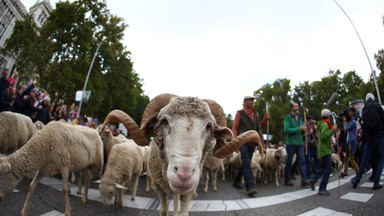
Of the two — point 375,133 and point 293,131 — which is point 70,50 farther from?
point 375,133

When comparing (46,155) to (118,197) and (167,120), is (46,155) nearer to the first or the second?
(118,197)

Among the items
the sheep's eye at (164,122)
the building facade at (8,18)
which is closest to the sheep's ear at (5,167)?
the sheep's eye at (164,122)

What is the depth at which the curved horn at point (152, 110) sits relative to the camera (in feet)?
11.5

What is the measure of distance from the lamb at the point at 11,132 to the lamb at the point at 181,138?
13.0 feet

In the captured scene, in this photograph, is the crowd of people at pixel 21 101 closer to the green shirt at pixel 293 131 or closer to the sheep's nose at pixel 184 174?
the sheep's nose at pixel 184 174

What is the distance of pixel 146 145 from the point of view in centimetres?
358

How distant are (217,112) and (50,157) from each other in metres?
3.23

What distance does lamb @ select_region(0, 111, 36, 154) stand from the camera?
585 centimetres

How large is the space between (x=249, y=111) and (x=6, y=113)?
255 inches

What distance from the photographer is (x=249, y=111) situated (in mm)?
6879

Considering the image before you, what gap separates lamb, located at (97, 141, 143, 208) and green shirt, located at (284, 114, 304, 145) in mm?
4685

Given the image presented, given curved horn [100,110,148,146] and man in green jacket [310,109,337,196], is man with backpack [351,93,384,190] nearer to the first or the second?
man in green jacket [310,109,337,196]

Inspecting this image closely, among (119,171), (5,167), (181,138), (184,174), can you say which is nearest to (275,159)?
(119,171)

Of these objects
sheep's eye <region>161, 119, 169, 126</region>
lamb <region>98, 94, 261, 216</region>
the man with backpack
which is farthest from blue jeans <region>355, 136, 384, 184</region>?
sheep's eye <region>161, 119, 169, 126</region>
